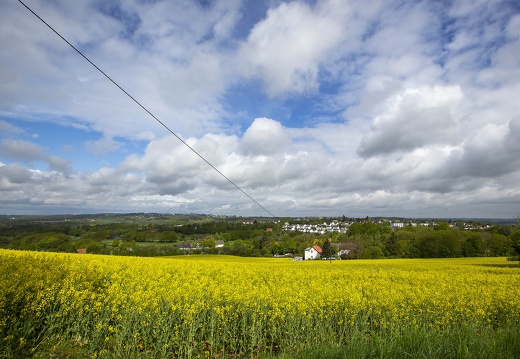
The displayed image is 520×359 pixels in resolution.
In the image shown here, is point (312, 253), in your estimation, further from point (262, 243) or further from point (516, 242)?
point (516, 242)

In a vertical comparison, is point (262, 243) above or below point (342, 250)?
above

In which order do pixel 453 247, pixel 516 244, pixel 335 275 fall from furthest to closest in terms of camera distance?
pixel 453 247 → pixel 516 244 → pixel 335 275

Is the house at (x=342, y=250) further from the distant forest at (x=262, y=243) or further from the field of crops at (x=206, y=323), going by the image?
the field of crops at (x=206, y=323)

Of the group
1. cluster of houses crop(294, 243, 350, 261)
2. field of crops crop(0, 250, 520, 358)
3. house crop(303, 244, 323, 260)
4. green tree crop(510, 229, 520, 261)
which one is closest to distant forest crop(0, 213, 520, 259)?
cluster of houses crop(294, 243, 350, 261)

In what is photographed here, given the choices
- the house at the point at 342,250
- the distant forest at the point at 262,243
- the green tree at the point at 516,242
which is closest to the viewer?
the green tree at the point at 516,242

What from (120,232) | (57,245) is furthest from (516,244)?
(120,232)

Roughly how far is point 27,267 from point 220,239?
84.9 metres

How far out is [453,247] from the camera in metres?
60.4

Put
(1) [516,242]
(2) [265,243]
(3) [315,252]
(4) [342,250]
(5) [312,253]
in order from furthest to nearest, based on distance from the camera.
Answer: (2) [265,243] → (5) [312,253] → (3) [315,252] → (4) [342,250] → (1) [516,242]

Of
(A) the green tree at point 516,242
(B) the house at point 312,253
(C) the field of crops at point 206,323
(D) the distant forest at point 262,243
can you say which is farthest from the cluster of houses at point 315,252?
(C) the field of crops at point 206,323

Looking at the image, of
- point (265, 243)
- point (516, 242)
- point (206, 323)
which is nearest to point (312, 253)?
point (265, 243)

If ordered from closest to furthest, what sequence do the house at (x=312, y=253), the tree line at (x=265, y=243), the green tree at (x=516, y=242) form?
the green tree at (x=516, y=242) < the tree line at (x=265, y=243) < the house at (x=312, y=253)

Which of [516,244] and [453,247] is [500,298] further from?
[453,247]

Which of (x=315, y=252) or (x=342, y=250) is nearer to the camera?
(x=342, y=250)
